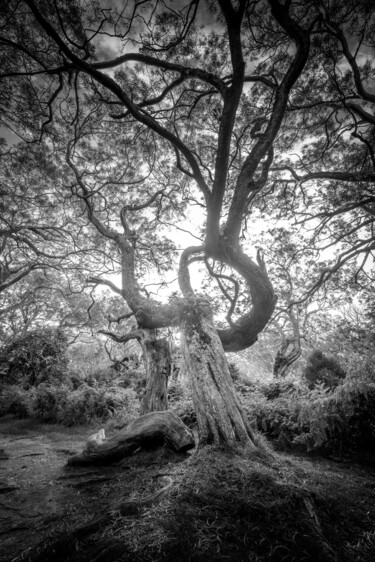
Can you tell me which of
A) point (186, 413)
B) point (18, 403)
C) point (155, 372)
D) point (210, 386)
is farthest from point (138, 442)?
point (18, 403)

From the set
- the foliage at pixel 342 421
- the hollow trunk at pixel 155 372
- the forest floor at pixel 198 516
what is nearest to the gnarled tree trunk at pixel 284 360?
the foliage at pixel 342 421

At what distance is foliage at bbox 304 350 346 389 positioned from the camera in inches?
316

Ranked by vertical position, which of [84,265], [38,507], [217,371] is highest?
[84,265]

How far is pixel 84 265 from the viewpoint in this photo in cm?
1325

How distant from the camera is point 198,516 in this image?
196 cm

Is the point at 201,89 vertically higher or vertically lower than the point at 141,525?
higher

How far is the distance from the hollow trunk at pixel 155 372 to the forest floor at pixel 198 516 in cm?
234

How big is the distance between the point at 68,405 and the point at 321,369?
9.05 m

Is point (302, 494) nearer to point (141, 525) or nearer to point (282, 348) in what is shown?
point (141, 525)

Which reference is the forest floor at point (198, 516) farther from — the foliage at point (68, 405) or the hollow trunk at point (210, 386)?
the foliage at point (68, 405)

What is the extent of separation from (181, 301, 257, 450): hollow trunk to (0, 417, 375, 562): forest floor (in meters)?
0.36

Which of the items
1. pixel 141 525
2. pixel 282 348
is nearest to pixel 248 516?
pixel 141 525

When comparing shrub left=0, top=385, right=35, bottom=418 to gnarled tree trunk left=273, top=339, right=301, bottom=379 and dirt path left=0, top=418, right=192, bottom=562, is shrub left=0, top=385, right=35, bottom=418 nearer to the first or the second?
dirt path left=0, top=418, right=192, bottom=562

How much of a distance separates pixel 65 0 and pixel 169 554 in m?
8.21
